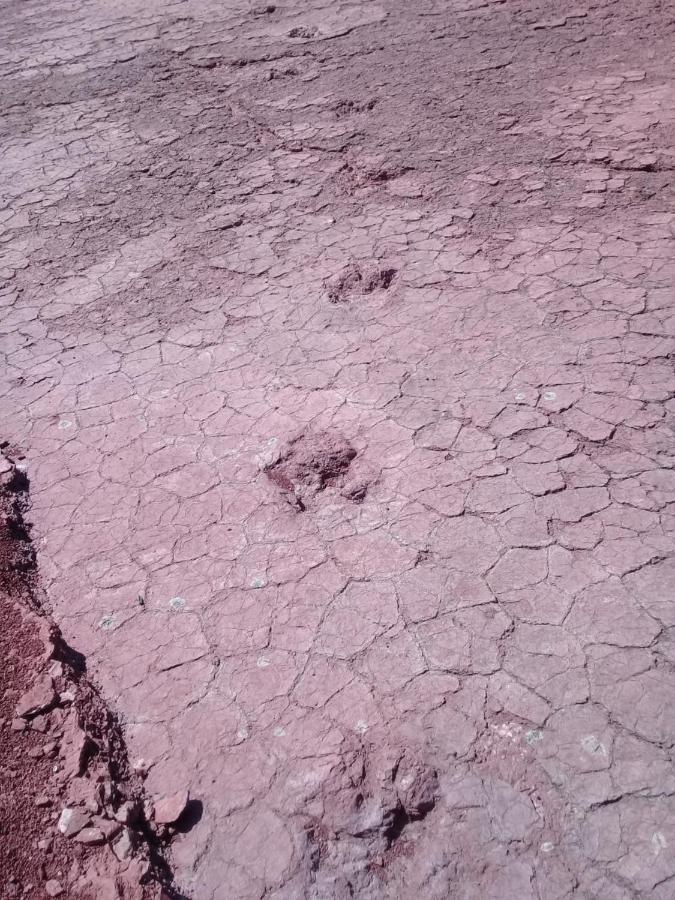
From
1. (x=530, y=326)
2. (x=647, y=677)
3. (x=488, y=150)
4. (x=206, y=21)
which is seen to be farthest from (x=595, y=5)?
(x=647, y=677)

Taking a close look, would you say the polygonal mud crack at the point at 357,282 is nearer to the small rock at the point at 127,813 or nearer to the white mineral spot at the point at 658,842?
the small rock at the point at 127,813

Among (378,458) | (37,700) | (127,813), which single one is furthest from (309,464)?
(127,813)

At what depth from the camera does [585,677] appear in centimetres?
183

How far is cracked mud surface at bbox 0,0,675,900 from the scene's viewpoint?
1.69m

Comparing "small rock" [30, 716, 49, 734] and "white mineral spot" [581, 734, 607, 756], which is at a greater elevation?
"small rock" [30, 716, 49, 734]

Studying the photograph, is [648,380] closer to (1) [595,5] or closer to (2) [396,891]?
(2) [396,891]

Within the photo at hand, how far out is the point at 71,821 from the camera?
1.65 m

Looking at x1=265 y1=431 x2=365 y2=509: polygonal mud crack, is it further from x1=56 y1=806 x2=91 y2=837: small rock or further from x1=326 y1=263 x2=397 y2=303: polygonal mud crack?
x1=56 y1=806 x2=91 y2=837: small rock

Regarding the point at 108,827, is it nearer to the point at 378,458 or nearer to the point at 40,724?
the point at 40,724

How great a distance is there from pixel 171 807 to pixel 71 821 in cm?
21

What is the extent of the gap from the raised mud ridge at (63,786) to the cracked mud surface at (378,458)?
0.08m

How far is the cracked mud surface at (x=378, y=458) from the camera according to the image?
5.54ft

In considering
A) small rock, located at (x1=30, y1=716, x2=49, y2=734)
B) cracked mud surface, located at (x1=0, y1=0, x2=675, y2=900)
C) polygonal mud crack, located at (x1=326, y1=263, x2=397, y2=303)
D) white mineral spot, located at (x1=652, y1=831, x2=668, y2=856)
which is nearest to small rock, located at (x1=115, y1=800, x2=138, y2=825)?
cracked mud surface, located at (x1=0, y1=0, x2=675, y2=900)

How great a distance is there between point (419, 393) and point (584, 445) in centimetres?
61
